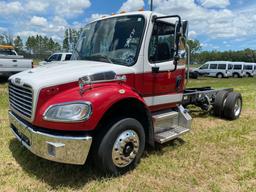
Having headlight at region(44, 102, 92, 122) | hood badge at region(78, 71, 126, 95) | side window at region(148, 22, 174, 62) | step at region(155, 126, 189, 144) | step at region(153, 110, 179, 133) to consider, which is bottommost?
step at region(155, 126, 189, 144)

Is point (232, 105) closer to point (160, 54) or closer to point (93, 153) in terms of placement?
point (160, 54)

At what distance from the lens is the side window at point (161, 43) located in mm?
4652

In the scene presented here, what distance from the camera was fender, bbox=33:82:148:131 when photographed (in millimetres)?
3531

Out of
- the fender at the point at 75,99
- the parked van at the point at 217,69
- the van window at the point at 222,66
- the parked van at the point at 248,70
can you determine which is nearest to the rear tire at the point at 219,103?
the fender at the point at 75,99

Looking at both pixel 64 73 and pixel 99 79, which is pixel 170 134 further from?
pixel 64 73

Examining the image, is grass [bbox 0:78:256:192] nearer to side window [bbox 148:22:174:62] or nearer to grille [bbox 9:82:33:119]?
grille [bbox 9:82:33:119]

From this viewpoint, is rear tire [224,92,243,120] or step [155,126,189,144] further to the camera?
rear tire [224,92,243,120]

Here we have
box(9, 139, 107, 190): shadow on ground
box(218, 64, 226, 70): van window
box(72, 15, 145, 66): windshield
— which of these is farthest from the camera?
box(218, 64, 226, 70): van window

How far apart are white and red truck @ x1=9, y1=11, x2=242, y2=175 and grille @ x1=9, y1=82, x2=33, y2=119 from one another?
0.01 meters

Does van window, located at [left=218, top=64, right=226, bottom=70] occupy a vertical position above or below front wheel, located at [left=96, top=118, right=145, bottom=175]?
below

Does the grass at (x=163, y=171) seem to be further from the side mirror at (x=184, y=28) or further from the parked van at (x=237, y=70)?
the parked van at (x=237, y=70)

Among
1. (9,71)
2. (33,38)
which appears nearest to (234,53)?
(33,38)

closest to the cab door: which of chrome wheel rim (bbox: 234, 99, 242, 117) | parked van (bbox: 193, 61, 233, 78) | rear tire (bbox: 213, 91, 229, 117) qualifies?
rear tire (bbox: 213, 91, 229, 117)

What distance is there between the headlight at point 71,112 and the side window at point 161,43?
159 centimetres
